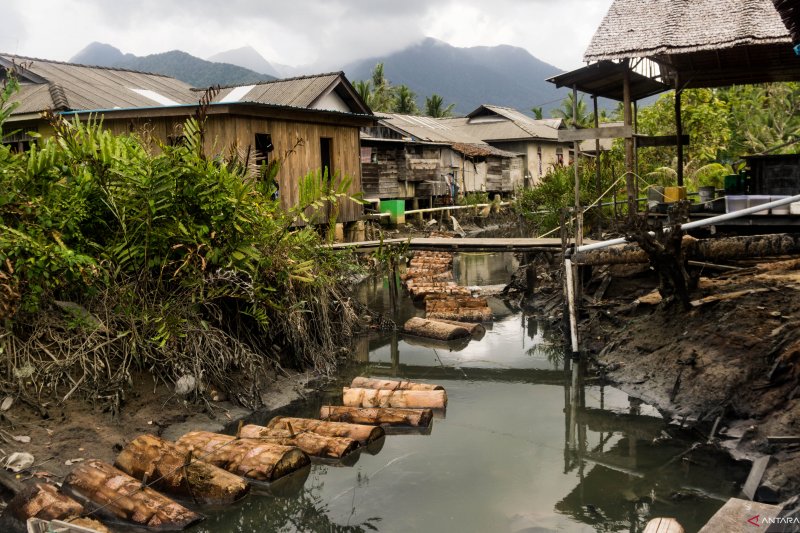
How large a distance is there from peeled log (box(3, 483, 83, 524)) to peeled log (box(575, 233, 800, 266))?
865 centimetres

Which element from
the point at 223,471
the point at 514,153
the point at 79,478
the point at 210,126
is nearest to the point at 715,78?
the point at 210,126

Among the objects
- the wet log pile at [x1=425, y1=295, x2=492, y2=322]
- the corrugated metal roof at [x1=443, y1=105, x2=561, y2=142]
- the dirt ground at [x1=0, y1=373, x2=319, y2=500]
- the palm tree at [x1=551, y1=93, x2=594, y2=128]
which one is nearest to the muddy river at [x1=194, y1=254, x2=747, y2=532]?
the dirt ground at [x1=0, y1=373, x2=319, y2=500]

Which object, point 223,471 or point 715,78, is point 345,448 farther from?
point 715,78

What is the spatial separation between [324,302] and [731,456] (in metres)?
6.11

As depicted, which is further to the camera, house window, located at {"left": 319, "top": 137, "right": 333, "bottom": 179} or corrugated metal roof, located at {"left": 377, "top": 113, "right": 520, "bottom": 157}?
corrugated metal roof, located at {"left": 377, "top": 113, "right": 520, "bottom": 157}

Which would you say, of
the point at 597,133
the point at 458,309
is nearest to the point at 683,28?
the point at 597,133

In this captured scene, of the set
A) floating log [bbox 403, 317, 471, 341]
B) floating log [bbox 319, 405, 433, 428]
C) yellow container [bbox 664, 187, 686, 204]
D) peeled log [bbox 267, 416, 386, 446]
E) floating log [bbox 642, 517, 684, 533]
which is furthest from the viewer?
floating log [bbox 403, 317, 471, 341]

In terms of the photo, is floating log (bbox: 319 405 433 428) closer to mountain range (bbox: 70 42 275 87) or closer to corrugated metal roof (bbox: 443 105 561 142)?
corrugated metal roof (bbox: 443 105 561 142)

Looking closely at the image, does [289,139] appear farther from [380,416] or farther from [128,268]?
[380,416]

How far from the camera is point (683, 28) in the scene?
11.7m

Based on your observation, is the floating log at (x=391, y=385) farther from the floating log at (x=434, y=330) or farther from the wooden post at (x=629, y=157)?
the wooden post at (x=629, y=157)

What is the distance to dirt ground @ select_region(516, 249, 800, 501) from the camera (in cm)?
757

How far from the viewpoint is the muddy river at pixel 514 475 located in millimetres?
6695

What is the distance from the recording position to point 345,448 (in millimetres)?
7922
